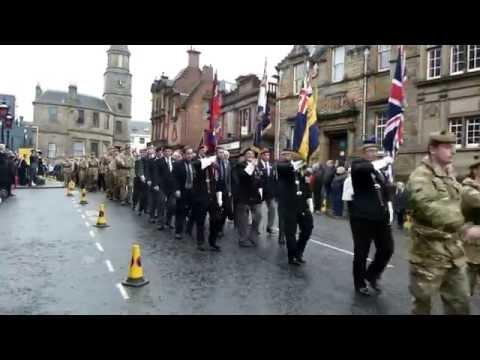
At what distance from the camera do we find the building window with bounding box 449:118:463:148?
19.6 m

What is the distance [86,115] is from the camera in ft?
263

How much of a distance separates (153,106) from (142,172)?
168 feet

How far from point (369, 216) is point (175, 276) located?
10.3 ft

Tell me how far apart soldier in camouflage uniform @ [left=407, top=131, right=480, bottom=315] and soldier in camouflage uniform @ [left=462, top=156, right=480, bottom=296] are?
129 centimetres

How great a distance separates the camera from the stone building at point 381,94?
19.3 meters

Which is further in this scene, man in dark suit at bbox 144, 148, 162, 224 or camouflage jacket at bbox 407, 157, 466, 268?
man in dark suit at bbox 144, 148, 162, 224

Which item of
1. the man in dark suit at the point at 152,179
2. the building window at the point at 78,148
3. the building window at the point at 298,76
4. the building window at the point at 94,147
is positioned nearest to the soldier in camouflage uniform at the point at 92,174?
the building window at the point at 298,76

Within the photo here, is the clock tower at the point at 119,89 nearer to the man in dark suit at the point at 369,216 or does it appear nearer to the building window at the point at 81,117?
the building window at the point at 81,117

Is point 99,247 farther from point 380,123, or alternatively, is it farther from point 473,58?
point 380,123

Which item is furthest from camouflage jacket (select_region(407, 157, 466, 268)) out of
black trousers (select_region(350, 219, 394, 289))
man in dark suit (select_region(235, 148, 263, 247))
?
man in dark suit (select_region(235, 148, 263, 247))

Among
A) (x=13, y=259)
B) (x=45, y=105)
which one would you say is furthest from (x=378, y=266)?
(x=45, y=105)

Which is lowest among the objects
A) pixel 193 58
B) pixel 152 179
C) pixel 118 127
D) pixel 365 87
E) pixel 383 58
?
pixel 152 179

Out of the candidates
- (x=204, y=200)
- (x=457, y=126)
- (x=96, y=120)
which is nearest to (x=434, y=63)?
(x=457, y=126)

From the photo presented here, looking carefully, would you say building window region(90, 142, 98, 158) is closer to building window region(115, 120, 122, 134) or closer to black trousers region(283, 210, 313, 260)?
building window region(115, 120, 122, 134)
